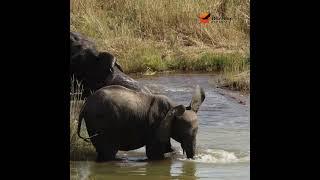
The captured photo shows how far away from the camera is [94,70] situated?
34.7ft

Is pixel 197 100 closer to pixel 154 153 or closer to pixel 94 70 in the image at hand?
pixel 154 153

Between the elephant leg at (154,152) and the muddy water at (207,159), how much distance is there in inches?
3.2

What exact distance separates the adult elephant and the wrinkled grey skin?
1.83 metres

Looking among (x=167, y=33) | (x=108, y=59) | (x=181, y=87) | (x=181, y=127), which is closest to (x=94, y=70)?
(x=108, y=59)

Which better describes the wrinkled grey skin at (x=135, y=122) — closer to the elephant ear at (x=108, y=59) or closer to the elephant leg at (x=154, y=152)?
the elephant leg at (x=154, y=152)

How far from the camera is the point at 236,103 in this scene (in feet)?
40.2

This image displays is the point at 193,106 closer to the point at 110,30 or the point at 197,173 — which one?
the point at 197,173

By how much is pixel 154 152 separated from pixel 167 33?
947 cm

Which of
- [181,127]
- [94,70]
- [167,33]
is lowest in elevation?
[181,127]

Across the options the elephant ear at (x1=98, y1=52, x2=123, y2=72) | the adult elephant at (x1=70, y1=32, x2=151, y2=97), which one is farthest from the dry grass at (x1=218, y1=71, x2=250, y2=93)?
the elephant ear at (x1=98, y1=52, x2=123, y2=72)

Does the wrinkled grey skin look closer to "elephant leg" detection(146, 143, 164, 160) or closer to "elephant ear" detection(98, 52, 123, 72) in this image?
"elephant leg" detection(146, 143, 164, 160)

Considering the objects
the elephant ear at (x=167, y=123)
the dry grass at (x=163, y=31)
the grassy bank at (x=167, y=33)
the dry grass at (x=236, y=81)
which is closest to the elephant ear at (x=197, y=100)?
the elephant ear at (x=167, y=123)
